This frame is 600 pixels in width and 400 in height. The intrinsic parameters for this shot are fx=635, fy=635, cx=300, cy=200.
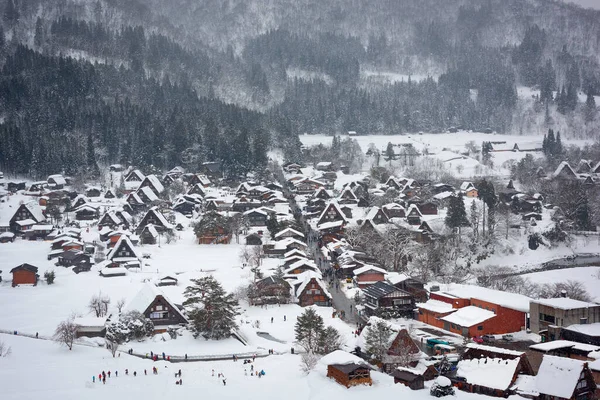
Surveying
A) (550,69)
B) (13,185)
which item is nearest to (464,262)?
(13,185)

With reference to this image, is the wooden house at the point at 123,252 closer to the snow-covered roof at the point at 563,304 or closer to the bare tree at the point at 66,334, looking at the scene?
the bare tree at the point at 66,334

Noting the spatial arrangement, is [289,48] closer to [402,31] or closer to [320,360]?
[402,31]

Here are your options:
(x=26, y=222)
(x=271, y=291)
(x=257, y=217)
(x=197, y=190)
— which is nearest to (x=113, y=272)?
(x=271, y=291)

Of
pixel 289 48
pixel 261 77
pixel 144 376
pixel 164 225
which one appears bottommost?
pixel 144 376

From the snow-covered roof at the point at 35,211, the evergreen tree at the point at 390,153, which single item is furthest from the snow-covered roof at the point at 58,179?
the evergreen tree at the point at 390,153

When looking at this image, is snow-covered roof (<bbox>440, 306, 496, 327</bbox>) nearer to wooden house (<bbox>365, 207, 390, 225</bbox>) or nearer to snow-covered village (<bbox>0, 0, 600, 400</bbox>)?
snow-covered village (<bbox>0, 0, 600, 400</bbox>)

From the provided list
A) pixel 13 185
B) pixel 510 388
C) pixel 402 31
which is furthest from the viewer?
pixel 402 31

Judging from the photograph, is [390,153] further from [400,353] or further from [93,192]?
[400,353]
